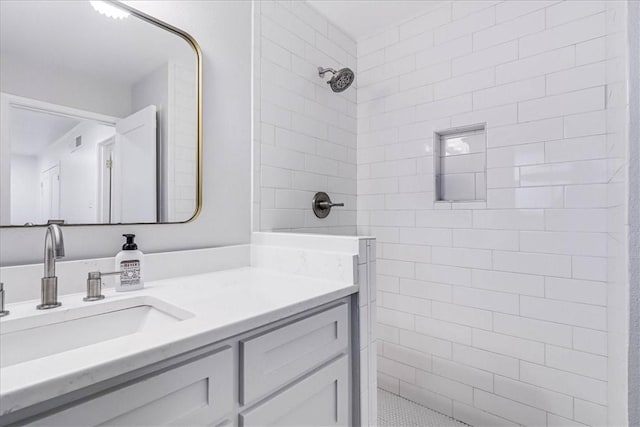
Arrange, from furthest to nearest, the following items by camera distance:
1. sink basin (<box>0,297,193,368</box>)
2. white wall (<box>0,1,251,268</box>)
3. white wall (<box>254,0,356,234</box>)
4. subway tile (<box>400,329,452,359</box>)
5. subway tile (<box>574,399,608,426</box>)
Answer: subway tile (<box>400,329,452,359</box>) < white wall (<box>254,0,356,234</box>) < subway tile (<box>574,399,608,426</box>) < white wall (<box>0,1,251,268</box>) < sink basin (<box>0,297,193,368</box>)

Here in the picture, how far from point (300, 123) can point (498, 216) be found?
3.90ft

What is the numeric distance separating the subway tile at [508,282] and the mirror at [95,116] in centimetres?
149

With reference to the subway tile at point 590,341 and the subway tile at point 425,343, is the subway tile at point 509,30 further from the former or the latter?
the subway tile at point 425,343

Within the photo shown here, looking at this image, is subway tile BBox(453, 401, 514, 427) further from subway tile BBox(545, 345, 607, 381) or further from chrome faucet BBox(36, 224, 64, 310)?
chrome faucet BBox(36, 224, 64, 310)

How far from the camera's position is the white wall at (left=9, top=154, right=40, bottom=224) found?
923 mm

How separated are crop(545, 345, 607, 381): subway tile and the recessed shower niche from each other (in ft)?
2.68

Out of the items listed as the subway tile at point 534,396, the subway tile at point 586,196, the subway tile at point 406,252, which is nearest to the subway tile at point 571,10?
the subway tile at point 586,196

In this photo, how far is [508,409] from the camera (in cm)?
165

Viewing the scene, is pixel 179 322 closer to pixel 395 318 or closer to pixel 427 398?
pixel 395 318

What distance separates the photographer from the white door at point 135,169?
111cm

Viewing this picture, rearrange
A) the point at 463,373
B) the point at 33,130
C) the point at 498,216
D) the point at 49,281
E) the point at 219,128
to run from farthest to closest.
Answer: the point at 463,373 → the point at 498,216 → the point at 219,128 → the point at 33,130 → the point at 49,281

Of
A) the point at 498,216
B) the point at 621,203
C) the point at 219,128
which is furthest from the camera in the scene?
the point at 498,216

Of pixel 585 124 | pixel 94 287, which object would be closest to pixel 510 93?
pixel 585 124

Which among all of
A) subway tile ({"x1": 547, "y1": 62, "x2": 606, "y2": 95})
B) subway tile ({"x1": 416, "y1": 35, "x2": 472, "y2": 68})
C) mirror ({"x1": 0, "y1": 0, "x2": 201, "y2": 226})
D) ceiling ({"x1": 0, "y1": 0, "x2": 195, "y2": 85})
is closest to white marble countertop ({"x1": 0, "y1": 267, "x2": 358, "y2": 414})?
mirror ({"x1": 0, "y1": 0, "x2": 201, "y2": 226})
